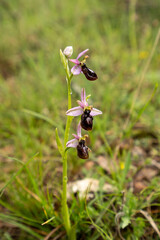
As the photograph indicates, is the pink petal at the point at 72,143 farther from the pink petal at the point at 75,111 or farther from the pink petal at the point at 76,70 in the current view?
the pink petal at the point at 76,70

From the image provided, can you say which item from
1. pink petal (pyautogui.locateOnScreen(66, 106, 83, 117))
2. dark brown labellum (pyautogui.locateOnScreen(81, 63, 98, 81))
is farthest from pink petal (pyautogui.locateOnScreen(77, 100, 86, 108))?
dark brown labellum (pyautogui.locateOnScreen(81, 63, 98, 81))

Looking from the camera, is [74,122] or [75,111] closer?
[75,111]

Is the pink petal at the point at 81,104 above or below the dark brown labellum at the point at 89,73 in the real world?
below

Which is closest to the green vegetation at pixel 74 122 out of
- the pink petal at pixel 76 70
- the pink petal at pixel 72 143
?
the pink petal at pixel 72 143

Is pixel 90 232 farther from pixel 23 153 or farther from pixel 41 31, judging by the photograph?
pixel 41 31

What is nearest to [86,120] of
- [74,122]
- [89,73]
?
[89,73]

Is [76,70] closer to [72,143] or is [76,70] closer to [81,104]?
[81,104]

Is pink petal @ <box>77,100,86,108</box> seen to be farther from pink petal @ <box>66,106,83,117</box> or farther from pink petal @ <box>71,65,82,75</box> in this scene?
pink petal @ <box>71,65,82,75</box>

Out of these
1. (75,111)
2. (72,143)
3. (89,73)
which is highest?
(89,73)
